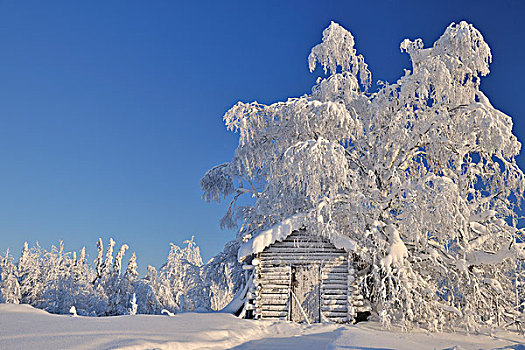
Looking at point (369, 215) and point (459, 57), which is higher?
point (459, 57)

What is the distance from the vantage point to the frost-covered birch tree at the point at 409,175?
1546cm

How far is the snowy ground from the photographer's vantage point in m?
8.62

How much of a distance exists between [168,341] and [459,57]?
15.8 metres

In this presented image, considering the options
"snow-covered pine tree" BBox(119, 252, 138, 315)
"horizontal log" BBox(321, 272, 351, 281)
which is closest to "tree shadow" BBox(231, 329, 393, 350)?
"horizontal log" BBox(321, 272, 351, 281)

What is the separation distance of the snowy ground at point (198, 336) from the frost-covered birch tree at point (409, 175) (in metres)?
1.66

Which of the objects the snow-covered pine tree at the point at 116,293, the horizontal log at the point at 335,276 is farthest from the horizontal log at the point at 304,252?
the snow-covered pine tree at the point at 116,293

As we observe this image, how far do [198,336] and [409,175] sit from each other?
13.6 metres

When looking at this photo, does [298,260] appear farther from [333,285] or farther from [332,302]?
[332,302]

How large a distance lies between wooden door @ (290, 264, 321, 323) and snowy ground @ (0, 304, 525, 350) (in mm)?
1448

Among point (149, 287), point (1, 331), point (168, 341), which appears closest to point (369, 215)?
point (168, 341)

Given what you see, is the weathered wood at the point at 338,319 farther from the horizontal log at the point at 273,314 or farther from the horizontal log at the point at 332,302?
the horizontal log at the point at 273,314

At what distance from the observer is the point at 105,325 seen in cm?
1134

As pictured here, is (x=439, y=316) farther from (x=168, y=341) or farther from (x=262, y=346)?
(x=168, y=341)

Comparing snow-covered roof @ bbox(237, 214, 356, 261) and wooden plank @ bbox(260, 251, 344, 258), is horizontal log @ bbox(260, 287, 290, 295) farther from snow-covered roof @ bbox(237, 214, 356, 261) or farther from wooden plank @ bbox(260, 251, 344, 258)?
snow-covered roof @ bbox(237, 214, 356, 261)
